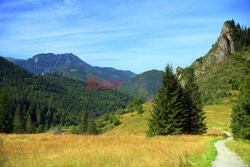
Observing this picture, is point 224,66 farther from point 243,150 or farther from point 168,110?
point 243,150

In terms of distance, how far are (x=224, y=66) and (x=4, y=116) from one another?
143864 millimetres

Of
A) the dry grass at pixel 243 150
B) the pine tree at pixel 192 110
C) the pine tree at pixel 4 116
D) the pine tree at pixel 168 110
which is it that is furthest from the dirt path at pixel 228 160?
the pine tree at pixel 4 116

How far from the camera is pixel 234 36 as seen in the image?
512ft

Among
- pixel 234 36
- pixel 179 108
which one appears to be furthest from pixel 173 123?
pixel 234 36

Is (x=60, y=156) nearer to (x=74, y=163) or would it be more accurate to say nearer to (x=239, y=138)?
(x=74, y=163)

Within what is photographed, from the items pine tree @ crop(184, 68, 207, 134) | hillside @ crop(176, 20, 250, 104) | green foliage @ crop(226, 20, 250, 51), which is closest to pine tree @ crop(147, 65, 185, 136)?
pine tree @ crop(184, 68, 207, 134)

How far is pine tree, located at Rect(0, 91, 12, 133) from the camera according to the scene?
4503 cm

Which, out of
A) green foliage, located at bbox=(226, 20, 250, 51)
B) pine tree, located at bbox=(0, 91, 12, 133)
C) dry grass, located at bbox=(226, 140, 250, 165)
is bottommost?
pine tree, located at bbox=(0, 91, 12, 133)

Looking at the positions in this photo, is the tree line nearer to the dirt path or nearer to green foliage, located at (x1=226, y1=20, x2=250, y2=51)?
the dirt path

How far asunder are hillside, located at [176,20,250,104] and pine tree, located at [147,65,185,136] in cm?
8584

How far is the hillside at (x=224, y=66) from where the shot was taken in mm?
104062

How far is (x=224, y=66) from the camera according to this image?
443ft

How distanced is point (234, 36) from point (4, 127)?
592 ft

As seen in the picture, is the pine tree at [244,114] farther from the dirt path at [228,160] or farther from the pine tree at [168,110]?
the dirt path at [228,160]
